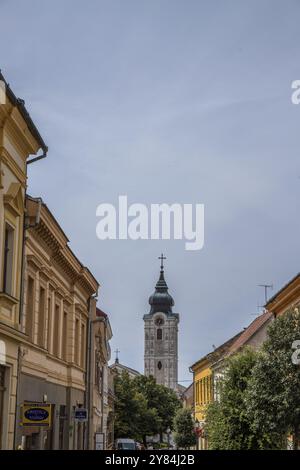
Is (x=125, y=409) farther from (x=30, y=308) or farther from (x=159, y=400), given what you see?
(x=30, y=308)

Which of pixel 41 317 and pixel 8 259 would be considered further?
pixel 41 317

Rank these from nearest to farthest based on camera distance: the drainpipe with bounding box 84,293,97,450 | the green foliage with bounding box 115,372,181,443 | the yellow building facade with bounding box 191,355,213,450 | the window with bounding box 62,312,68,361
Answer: the window with bounding box 62,312,68,361 → the drainpipe with bounding box 84,293,97,450 → the yellow building facade with bounding box 191,355,213,450 → the green foliage with bounding box 115,372,181,443

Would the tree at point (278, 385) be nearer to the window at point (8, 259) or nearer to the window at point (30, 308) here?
the window at point (30, 308)

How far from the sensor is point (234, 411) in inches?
1220

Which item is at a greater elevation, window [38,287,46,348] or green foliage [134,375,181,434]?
green foliage [134,375,181,434]

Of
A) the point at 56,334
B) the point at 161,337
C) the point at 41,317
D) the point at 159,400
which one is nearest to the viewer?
the point at 41,317

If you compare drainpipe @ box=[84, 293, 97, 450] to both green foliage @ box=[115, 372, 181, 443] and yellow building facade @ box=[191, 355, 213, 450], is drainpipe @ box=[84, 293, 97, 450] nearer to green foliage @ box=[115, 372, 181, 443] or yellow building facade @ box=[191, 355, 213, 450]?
yellow building facade @ box=[191, 355, 213, 450]

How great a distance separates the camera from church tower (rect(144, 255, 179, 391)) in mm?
159875

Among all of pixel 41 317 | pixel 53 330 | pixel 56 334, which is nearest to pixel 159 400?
pixel 56 334

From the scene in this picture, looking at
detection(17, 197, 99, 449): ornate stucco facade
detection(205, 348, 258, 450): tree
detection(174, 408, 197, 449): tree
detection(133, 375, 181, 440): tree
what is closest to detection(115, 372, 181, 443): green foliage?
detection(133, 375, 181, 440): tree

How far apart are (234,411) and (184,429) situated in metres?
42.4

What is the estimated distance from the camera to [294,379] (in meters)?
24.8
